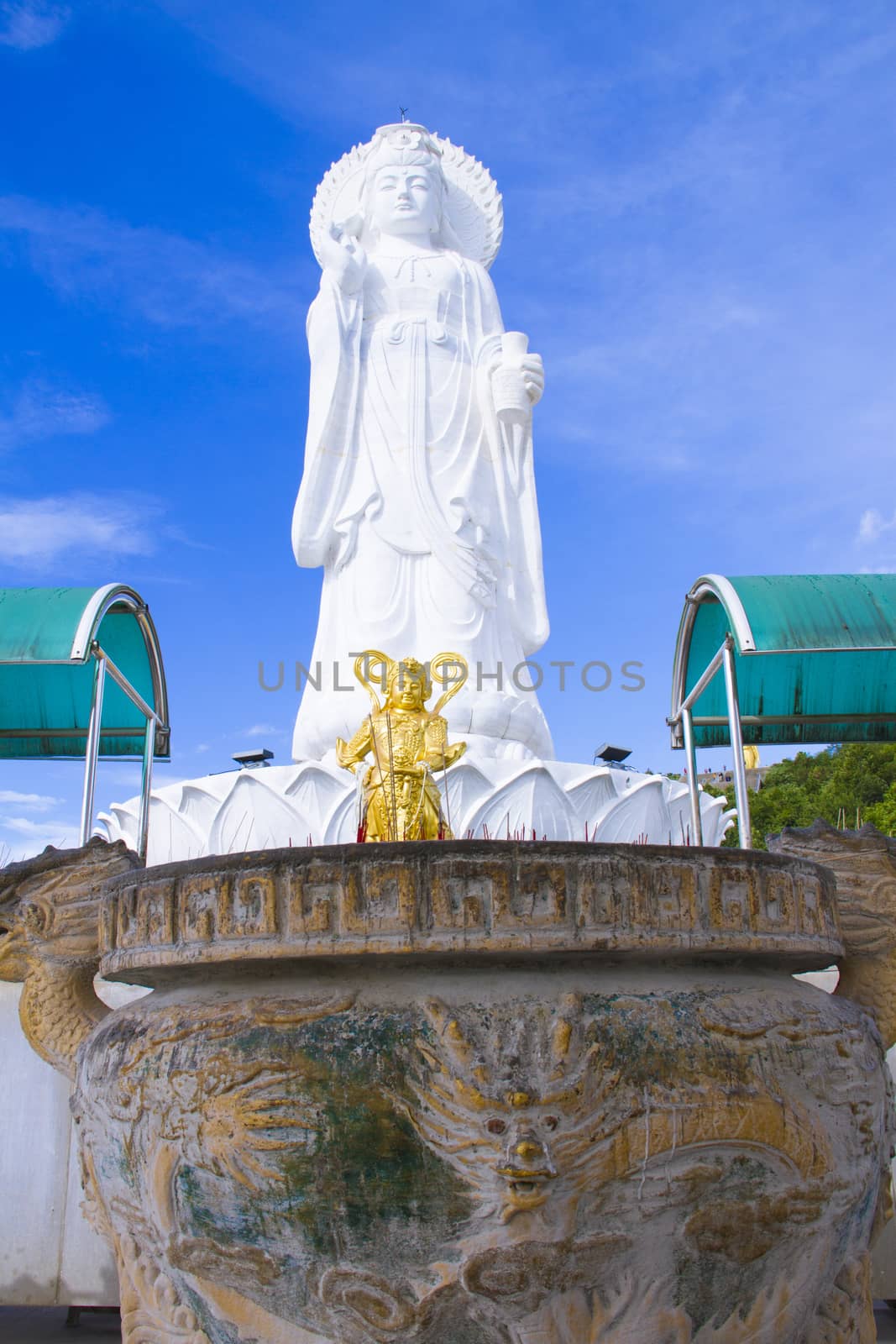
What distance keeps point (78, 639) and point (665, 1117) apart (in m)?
5.31

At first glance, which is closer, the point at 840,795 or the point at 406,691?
the point at 406,691

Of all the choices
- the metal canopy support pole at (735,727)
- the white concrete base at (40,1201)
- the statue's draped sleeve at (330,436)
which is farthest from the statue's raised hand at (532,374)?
the white concrete base at (40,1201)

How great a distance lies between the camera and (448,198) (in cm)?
1095

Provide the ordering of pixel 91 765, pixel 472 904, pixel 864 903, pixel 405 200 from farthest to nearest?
pixel 405 200
pixel 91 765
pixel 864 903
pixel 472 904

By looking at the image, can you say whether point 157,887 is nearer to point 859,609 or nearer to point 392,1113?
point 392,1113

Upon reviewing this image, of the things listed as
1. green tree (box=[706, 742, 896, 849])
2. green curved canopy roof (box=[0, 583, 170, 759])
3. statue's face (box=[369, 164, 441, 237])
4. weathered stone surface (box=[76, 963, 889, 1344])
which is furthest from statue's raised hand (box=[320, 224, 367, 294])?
green tree (box=[706, 742, 896, 849])

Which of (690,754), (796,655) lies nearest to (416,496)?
(690,754)

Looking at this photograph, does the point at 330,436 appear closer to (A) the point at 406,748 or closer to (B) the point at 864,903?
(A) the point at 406,748

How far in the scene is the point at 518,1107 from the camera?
5.61ft

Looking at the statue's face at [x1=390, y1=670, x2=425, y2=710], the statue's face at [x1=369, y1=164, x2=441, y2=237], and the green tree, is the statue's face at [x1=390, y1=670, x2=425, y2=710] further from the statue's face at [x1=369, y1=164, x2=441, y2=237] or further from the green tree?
the green tree

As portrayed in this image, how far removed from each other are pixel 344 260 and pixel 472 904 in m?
8.85

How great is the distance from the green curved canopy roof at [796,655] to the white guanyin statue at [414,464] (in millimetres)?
1486

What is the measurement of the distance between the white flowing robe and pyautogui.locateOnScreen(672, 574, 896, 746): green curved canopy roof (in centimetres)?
150

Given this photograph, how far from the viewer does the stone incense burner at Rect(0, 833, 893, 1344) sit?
171cm
